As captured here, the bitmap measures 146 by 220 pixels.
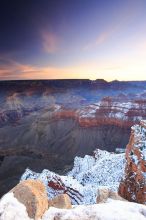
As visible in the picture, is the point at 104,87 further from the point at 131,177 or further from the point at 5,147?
the point at 131,177

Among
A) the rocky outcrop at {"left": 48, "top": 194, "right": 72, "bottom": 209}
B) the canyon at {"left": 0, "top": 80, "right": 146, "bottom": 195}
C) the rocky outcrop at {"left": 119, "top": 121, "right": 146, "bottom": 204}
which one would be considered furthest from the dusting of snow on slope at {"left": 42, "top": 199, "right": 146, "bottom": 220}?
the canyon at {"left": 0, "top": 80, "right": 146, "bottom": 195}

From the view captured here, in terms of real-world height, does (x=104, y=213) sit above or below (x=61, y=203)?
above

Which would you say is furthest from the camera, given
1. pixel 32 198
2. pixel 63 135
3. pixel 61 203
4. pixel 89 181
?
pixel 63 135

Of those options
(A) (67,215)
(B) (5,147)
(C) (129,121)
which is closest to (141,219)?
(A) (67,215)

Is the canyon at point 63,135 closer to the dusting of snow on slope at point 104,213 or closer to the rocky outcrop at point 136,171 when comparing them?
the rocky outcrop at point 136,171

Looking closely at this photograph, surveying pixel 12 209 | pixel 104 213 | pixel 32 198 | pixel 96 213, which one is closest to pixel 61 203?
pixel 32 198

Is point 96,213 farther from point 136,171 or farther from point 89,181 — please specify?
point 89,181

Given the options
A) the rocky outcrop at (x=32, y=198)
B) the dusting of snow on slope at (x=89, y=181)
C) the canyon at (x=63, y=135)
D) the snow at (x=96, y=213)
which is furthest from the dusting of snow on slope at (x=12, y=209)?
the canyon at (x=63, y=135)
